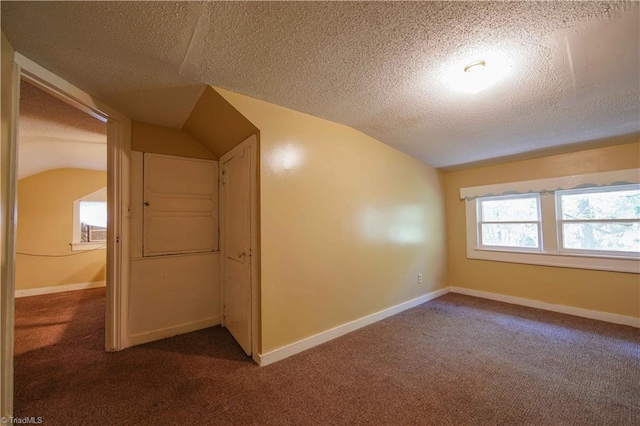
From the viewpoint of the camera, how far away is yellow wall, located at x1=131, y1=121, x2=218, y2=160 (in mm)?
2486

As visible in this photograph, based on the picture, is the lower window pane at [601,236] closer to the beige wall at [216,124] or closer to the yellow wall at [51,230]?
the beige wall at [216,124]

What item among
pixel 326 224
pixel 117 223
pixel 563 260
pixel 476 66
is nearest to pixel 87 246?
pixel 117 223

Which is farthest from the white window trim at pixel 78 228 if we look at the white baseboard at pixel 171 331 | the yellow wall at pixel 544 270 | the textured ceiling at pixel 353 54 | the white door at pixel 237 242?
the yellow wall at pixel 544 270

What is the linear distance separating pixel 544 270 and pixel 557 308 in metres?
0.49

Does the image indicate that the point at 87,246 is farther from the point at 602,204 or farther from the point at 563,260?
the point at 602,204

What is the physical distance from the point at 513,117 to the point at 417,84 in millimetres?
1228

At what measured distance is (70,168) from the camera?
4.39 meters

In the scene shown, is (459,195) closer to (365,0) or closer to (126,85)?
(365,0)

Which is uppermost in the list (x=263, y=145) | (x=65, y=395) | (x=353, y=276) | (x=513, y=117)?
(x=513, y=117)

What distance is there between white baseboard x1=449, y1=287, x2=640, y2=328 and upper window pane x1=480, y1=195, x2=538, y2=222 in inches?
45.3

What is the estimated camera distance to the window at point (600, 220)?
2789mm

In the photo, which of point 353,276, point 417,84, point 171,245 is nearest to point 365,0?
point 417,84

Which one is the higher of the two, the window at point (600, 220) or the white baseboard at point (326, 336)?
the window at point (600, 220)

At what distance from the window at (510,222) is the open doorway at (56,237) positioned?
16.9ft
